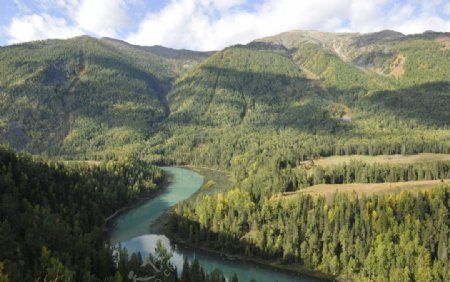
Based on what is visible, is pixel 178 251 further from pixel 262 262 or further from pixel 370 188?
pixel 370 188

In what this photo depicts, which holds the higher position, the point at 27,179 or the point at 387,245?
the point at 27,179

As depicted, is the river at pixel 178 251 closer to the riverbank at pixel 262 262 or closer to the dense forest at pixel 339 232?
the riverbank at pixel 262 262

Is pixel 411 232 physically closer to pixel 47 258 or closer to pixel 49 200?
pixel 47 258

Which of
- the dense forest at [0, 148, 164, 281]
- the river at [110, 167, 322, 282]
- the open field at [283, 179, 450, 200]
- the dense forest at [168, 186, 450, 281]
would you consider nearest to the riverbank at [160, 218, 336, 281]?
the dense forest at [168, 186, 450, 281]

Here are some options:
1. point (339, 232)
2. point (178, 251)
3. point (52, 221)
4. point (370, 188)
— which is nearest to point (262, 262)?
point (339, 232)

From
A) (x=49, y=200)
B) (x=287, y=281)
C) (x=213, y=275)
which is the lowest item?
(x=287, y=281)

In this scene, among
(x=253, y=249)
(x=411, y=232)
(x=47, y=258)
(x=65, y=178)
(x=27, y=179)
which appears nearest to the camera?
(x=47, y=258)

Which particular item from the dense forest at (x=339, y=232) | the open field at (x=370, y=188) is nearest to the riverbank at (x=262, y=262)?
the dense forest at (x=339, y=232)

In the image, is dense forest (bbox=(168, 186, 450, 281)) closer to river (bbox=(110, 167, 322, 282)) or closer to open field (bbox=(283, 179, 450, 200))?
river (bbox=(110, 167, 322, 282))

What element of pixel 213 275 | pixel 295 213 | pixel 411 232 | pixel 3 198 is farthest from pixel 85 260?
pixel 411 232

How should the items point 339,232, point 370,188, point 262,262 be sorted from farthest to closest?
1. point 370,188
2. point 339,232
3. point 262,262

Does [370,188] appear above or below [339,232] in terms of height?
above
